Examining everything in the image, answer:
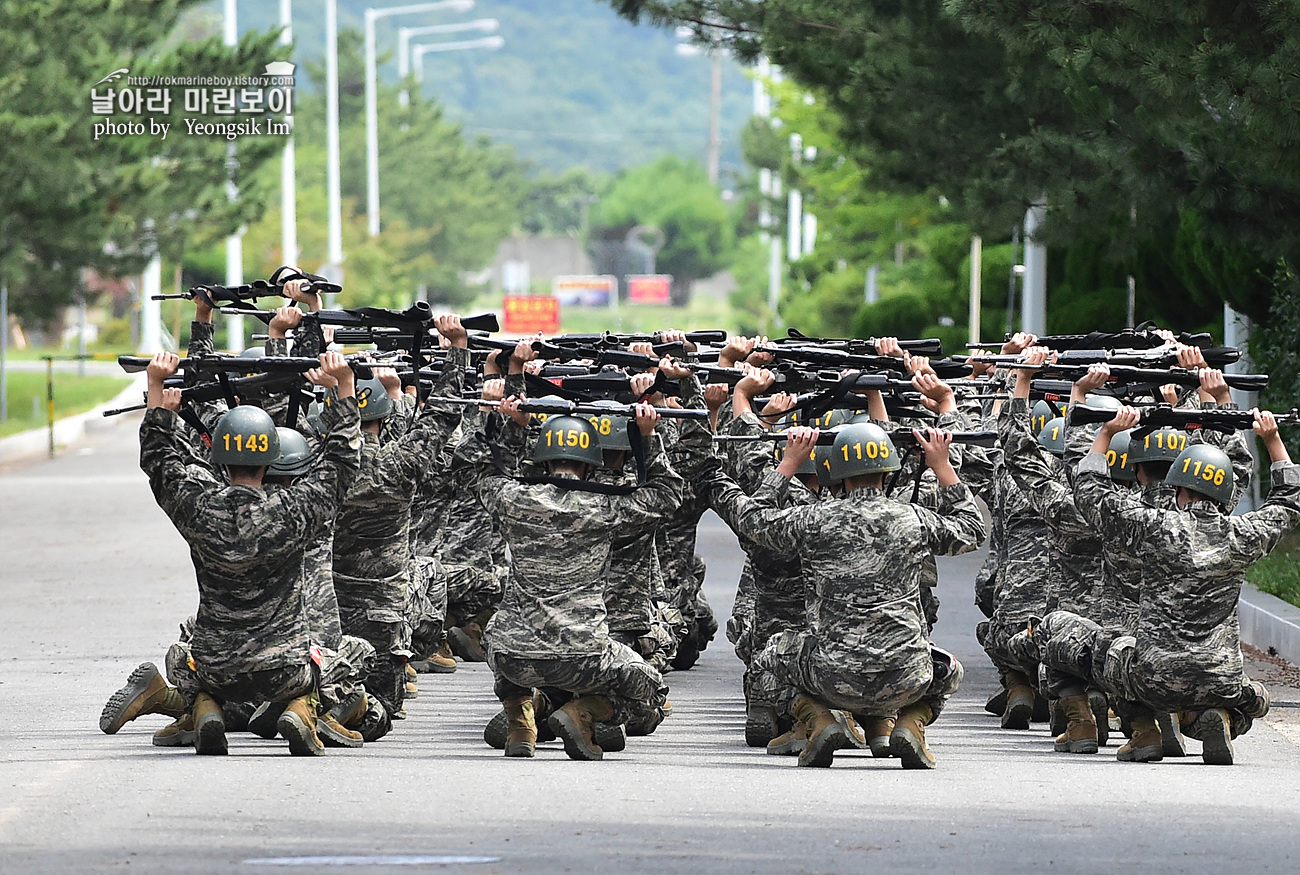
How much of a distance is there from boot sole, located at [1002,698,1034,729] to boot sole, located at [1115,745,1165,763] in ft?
→ 4.78

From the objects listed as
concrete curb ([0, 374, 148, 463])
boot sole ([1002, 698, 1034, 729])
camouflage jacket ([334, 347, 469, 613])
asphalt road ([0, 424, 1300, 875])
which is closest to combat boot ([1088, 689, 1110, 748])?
asphalt road ([0, 424, 1300, 875])

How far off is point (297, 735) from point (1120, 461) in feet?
14.9

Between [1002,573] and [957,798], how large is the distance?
329 centimetres

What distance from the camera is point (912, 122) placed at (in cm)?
2133

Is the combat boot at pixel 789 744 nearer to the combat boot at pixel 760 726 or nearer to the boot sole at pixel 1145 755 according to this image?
the combat boot at pixel 760 726

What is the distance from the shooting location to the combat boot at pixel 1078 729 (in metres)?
10.7

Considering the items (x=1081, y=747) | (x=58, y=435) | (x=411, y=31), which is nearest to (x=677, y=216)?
(x=411, y=31)

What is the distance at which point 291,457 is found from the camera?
10070mm

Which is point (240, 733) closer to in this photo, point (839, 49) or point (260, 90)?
point (839, 49)

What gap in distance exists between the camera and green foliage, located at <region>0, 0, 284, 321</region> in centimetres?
3253

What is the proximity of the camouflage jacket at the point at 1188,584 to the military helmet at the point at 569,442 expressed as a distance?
→ 245 cm

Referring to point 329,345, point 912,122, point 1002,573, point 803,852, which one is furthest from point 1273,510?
point 912,122

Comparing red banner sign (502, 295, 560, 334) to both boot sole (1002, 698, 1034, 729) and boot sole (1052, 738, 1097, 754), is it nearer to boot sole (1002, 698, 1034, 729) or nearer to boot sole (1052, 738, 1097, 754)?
boot sole (1002, 698, 1034, 729)

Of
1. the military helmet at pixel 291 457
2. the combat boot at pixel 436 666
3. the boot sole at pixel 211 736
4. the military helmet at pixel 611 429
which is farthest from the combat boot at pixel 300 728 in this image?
the combat boot at pixel 436 666
